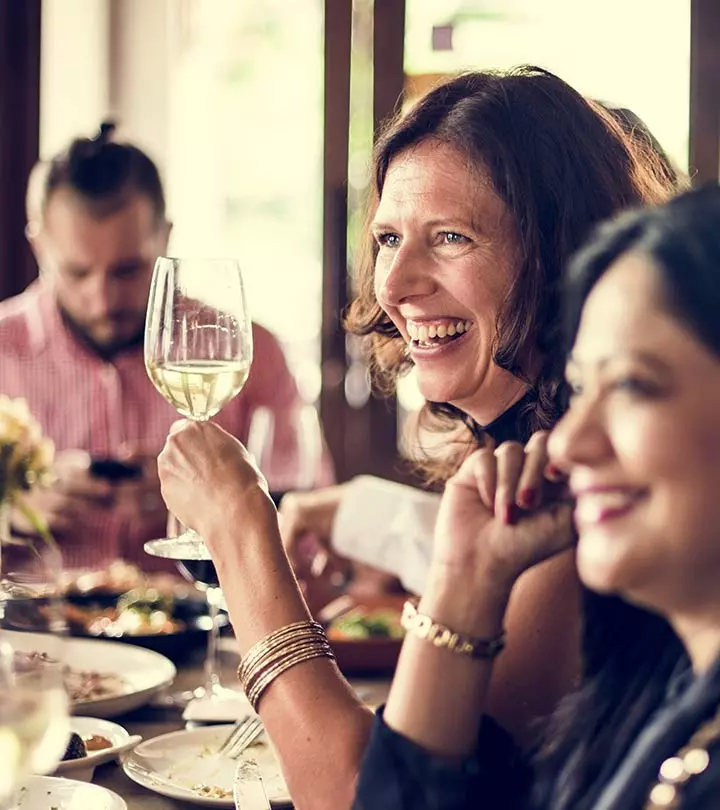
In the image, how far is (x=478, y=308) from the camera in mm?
1567

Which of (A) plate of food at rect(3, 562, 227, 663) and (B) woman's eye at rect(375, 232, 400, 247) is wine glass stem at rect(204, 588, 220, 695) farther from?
(B) woman's eye at rect(375, 232, 400, 247)

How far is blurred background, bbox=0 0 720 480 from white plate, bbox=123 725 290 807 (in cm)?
265

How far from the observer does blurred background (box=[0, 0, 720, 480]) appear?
4.12 meters

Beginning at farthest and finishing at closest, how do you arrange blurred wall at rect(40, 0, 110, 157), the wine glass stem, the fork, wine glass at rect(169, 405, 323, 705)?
1. blurred wall at rect(40, 0, 110, 157)
2. wine glass at rect(169, 405, 323, 705)
3. the wine glass stem
4. the fork

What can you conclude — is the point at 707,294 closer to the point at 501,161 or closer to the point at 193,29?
the point at 501,161

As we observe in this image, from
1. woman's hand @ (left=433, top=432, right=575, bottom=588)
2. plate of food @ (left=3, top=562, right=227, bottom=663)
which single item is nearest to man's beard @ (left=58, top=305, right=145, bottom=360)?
plate of food @ (left=3, top=562, right=227, bottom=663)

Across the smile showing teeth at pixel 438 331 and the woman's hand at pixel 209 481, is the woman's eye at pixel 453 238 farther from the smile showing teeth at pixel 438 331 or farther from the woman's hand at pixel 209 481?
the woman's hand at pixel 209 481

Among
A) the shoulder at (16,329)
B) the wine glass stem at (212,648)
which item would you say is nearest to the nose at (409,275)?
the wine glass stem at (212,648)

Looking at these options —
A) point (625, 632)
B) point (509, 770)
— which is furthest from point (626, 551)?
point (509, 770)

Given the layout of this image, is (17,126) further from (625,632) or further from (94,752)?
(625,632)

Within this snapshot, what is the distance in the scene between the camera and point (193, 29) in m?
4.47

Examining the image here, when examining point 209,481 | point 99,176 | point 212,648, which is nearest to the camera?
point 209,481

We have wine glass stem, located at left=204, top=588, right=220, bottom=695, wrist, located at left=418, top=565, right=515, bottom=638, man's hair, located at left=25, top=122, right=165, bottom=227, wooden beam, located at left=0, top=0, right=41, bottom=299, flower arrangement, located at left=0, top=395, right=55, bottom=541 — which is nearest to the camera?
wrist, located at left=418, top=565, right=515, bottom=638

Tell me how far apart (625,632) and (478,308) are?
0.63 m
